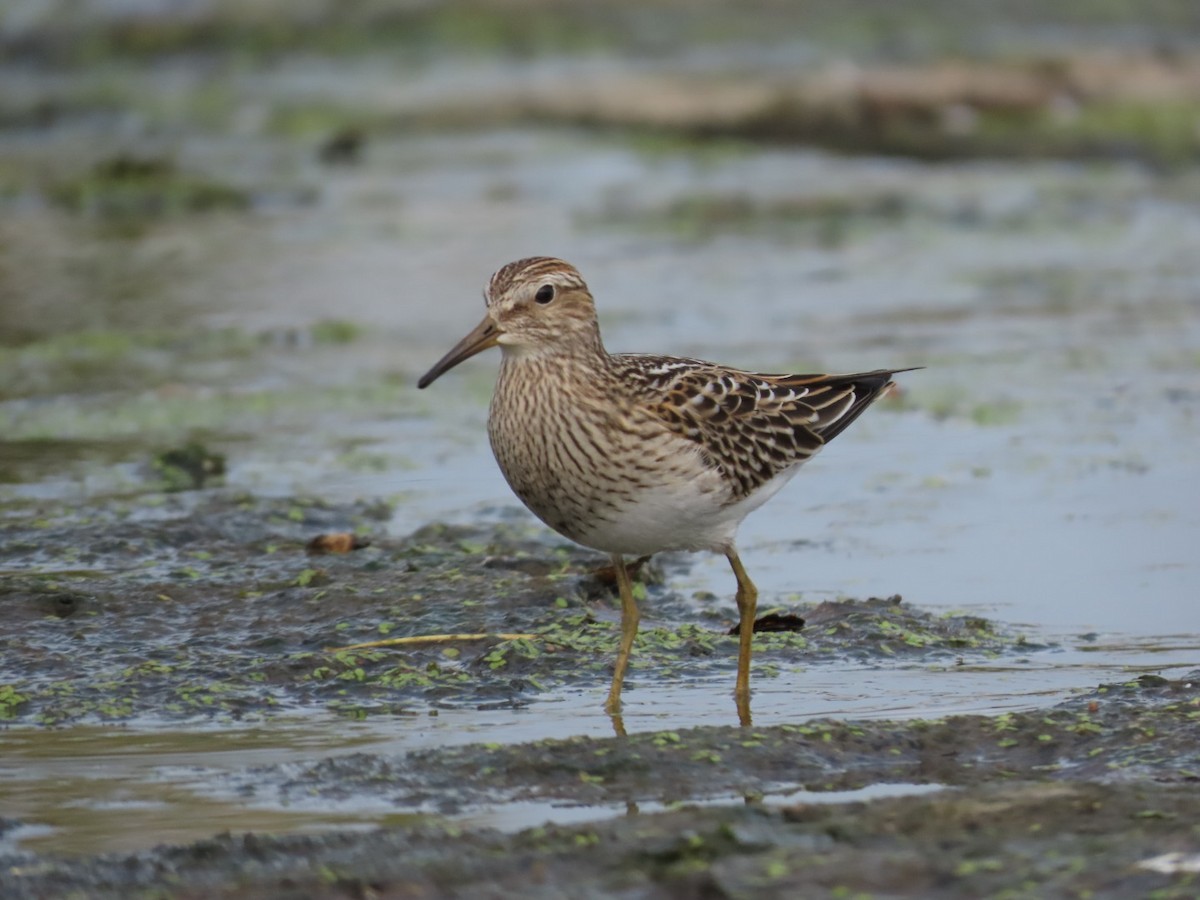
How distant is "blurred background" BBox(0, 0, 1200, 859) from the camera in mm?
8195

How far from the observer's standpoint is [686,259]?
1548 cm

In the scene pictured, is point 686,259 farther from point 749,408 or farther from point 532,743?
point 532,743

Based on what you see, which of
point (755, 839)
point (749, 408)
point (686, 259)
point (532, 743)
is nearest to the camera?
point (755, 839)

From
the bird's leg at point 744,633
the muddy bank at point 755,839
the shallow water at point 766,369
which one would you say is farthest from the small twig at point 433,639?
the muddy bank at point 755,839

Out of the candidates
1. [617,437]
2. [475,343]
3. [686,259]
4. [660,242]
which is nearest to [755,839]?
[617,437]

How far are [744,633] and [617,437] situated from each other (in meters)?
0.77

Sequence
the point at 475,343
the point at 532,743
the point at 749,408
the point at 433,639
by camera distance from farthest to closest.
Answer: the point at 749,408 < the point at 433,639 < the point at 475,343 < the point at 532,743

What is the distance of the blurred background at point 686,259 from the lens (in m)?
8.20

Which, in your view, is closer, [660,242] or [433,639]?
[433,639]

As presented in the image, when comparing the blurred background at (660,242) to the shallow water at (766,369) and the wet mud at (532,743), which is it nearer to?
the shallow water at (766,369)

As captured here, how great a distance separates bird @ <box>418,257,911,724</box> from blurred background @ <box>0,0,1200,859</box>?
1.74 ft

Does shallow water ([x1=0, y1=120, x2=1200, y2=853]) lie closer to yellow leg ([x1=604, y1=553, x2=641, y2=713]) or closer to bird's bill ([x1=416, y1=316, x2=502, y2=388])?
yellow leg ([x1=604, y1=553, x2=641, y2=713])

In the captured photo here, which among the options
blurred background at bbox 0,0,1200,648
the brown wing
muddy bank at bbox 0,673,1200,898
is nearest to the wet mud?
muddy bank at bbox 0,673,1200,898

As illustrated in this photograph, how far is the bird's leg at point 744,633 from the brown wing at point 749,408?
0.93 feet
